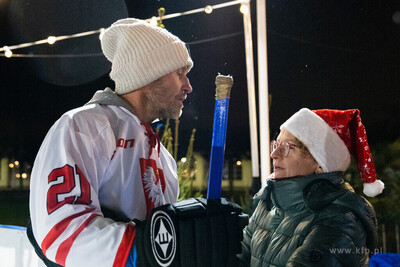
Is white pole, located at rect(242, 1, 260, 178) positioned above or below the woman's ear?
above

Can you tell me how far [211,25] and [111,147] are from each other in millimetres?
4839

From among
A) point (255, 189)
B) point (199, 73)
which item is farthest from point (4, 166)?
point (255, 189)

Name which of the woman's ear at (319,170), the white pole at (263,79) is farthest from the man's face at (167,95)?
the white pole at (263,79)

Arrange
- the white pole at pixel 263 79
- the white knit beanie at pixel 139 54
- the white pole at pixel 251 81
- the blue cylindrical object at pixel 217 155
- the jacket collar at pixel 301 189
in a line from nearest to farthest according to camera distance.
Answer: the blue cylindrical object at pixel 217 155
the white knit beanie at pixel 139 54
the jacket collar at pixel 301 189
the white pole at pixel 263 79
the white pole at pixel 251 81

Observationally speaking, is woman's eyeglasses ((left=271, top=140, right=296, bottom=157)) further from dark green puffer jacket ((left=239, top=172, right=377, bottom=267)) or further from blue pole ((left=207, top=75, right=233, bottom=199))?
blue pole ((left=207, top=75, right=233, bottom=199))

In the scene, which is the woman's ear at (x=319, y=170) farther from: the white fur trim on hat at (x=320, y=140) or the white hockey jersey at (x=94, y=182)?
the white hockey jersey at (x=94, y=182)

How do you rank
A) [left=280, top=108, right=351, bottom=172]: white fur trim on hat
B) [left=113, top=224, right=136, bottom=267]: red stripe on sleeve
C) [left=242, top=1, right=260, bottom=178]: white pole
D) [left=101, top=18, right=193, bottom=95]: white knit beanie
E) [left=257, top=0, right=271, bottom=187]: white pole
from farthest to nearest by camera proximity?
[left=242, top=1, right=260, bottom=178]: white pole, [left=257, top=0, right=271, bottom=187]: white pole, [left=280, top=108, right=351, bottom=172]: white fur trim on hat, [left=101, top=18, right=193, bottom=95]: white knit beanie, [left=113, top=224, right=136, bottom=267]: red stripe on sleeve

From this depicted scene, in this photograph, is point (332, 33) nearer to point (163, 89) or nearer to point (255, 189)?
point (255, 189)

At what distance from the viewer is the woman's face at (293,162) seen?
1.84m

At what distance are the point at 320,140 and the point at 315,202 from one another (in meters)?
0.34

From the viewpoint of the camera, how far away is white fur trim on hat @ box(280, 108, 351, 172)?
180 centimetres

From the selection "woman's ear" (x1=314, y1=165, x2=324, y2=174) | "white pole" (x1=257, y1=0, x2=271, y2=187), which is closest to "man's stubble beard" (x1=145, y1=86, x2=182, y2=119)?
"woman's ear" (x1=314, y1=165, x2=324, y2=174)

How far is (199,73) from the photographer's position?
22.5 feet

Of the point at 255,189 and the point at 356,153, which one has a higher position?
the point at 356,153
